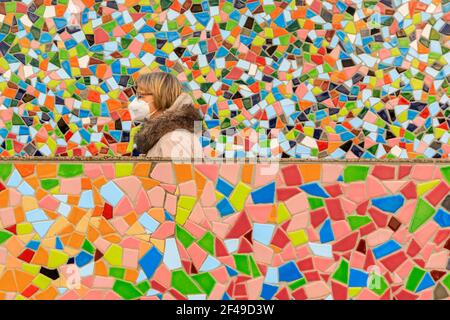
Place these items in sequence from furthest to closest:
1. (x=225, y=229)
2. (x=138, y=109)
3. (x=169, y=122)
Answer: (x=138, y=109) < (x=169, y=122) < (x=225, y=229)

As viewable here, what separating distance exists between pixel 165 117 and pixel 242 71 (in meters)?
0.34

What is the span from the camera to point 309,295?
1.20m

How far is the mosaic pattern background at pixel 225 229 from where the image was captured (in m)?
1.17

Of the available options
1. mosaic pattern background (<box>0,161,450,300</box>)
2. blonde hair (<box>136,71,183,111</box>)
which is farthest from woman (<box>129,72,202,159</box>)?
→ mosaic pattern background (<box>0,161,450,300</box>)

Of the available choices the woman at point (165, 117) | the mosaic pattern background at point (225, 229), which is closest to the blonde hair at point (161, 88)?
the woman at point (165, 117)

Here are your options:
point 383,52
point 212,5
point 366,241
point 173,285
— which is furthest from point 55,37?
point 366,241

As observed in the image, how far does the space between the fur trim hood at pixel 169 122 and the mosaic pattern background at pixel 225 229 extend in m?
0.36

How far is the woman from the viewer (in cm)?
151

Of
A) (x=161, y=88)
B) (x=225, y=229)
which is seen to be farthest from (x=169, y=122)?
(x=225, y=229)

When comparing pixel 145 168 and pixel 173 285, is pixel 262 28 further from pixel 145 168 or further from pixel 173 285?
pixel 173 285

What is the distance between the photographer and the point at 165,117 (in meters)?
1.53

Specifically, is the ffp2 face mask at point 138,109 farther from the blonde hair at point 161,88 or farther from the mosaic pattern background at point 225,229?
the mosaic pattern background at point 225,229

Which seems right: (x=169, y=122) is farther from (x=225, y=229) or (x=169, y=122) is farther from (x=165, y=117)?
(x=225, y=229)

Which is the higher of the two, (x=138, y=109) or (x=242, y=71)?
(x=242, y=71)
